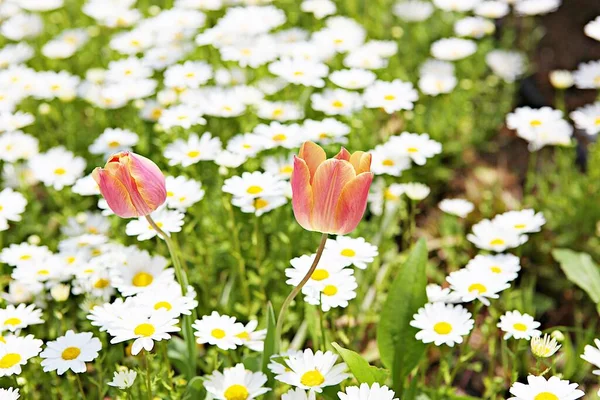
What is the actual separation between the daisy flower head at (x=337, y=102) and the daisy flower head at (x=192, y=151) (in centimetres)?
38

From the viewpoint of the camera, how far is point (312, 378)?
1440 mm

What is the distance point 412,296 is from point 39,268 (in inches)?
34.9

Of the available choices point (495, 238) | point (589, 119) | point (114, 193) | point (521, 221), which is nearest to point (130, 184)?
point (114, 193)

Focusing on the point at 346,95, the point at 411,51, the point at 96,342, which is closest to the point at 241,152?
the point at 346,95

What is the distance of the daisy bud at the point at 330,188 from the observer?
1279 mm

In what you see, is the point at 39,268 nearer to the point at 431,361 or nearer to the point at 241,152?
the point at 241,152

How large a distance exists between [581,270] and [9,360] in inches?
55.0

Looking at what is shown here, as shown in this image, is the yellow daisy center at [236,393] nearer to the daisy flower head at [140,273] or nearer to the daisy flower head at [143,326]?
the daisy flower head at [143,326]

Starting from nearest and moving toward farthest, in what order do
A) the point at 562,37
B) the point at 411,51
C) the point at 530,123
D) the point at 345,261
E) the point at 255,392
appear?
the point at 255,392 → the point at 345,261 → the point at 530,123 → the point at 411,51 → the point at 562,37

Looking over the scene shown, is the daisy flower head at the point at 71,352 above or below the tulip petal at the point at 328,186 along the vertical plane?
below

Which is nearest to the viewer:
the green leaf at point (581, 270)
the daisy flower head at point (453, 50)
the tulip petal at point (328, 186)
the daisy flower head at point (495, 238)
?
the tulip petal at point (328, 186)

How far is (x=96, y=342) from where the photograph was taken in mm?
1515

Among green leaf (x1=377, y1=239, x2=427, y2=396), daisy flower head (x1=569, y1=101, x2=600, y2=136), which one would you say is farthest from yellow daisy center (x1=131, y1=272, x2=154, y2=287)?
daisy flower head (x1=569, y1=101, x2=600, y2=136)

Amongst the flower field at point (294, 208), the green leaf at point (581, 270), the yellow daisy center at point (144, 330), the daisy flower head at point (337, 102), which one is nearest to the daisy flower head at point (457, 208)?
the flower field at point (294, 208)
